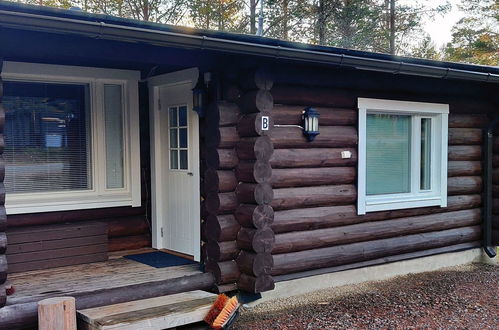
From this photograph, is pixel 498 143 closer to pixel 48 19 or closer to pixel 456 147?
pixel 456 147

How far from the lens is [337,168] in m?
6.20

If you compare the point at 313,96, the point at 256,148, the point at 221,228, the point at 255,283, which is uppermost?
the point at 313,96

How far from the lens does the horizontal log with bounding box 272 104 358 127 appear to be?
5.63 metres

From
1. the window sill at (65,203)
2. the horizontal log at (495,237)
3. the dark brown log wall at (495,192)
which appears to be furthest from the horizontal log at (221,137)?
the horizontal log at (495,237)

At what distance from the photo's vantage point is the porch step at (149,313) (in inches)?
167

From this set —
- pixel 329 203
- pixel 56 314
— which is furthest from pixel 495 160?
pixel 56 314

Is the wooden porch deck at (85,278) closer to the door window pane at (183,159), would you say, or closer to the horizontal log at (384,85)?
the door window pane at (183,159)

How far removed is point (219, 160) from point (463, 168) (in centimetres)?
402

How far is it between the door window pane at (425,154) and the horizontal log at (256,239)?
114 inches

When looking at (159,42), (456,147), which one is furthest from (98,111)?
(456,147)

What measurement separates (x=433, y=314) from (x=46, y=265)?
4.04 m

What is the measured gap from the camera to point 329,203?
6129 mm

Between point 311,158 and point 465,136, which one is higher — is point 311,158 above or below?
Answer: below

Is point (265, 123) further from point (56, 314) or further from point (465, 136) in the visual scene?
point (465, 136)
